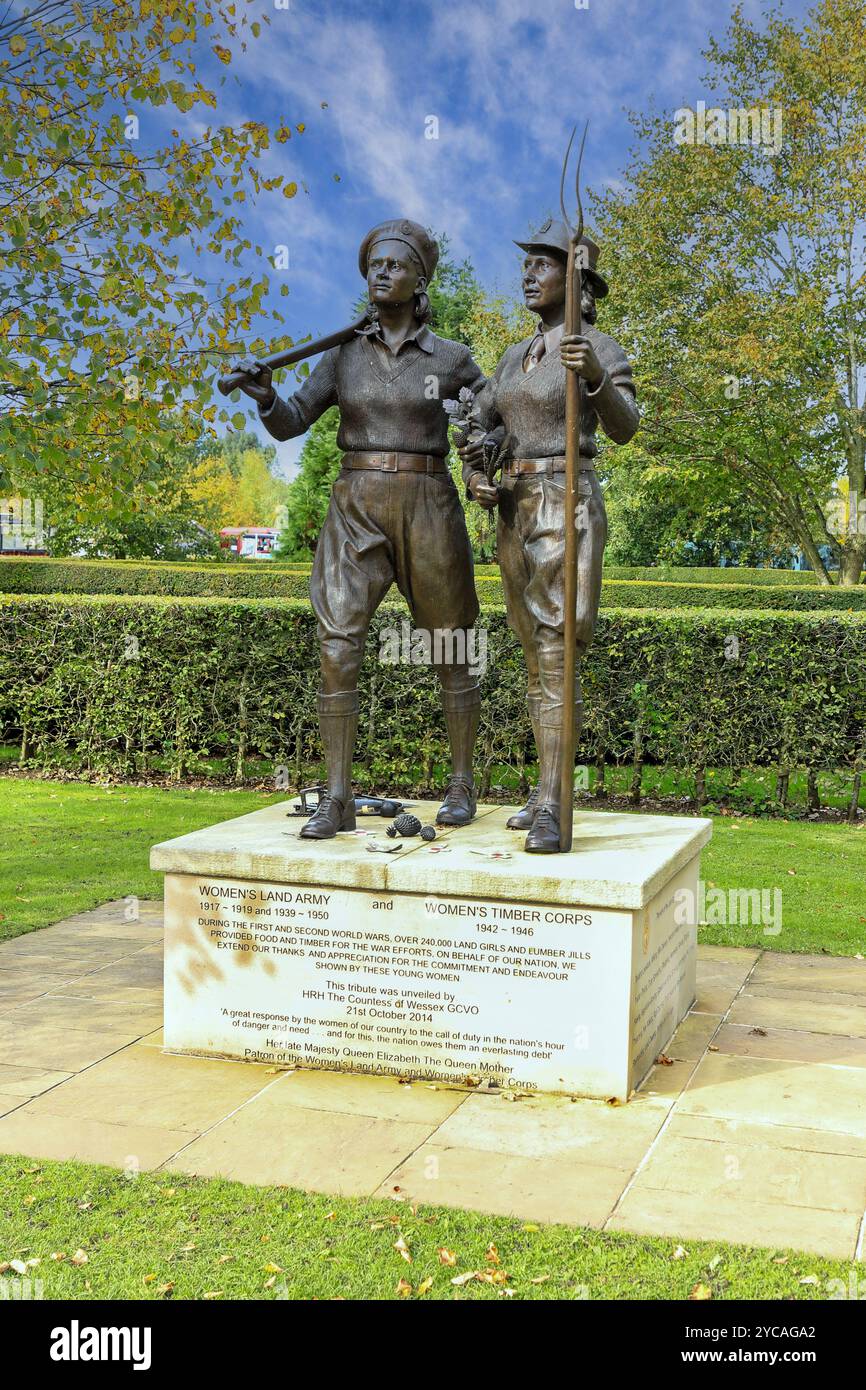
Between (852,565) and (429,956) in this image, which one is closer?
(429,956)

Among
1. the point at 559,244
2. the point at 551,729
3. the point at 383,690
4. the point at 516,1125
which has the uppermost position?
the point at 559,244

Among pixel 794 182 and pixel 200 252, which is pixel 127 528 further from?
pixel 200 252

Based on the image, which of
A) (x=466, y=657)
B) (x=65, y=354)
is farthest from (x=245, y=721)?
(x=466, y=657)

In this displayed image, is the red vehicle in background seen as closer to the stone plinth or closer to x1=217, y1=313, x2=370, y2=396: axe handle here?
x1=217, y1=313, x2=370, y2=396: axe handle

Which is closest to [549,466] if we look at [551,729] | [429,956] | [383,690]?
[551,729]

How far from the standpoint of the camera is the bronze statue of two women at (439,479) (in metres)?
4.80

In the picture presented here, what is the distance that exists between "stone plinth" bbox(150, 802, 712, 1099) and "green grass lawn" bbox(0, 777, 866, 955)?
1258 mm

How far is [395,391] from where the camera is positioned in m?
4.99

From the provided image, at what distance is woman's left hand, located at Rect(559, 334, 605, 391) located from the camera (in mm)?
4430

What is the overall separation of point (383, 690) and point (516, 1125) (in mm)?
6120

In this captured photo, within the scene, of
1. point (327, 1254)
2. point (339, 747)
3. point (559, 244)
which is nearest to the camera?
point (327, 1254)

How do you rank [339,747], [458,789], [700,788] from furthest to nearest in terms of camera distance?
[700,788] → [458,789] → [339,747]

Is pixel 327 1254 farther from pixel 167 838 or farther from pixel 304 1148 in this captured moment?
pixel 167 838

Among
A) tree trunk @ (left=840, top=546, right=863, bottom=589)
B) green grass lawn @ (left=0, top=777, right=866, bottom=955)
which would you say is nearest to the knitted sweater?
green grass lawn @ (left=0, top=777, right=866, bottom=955)
